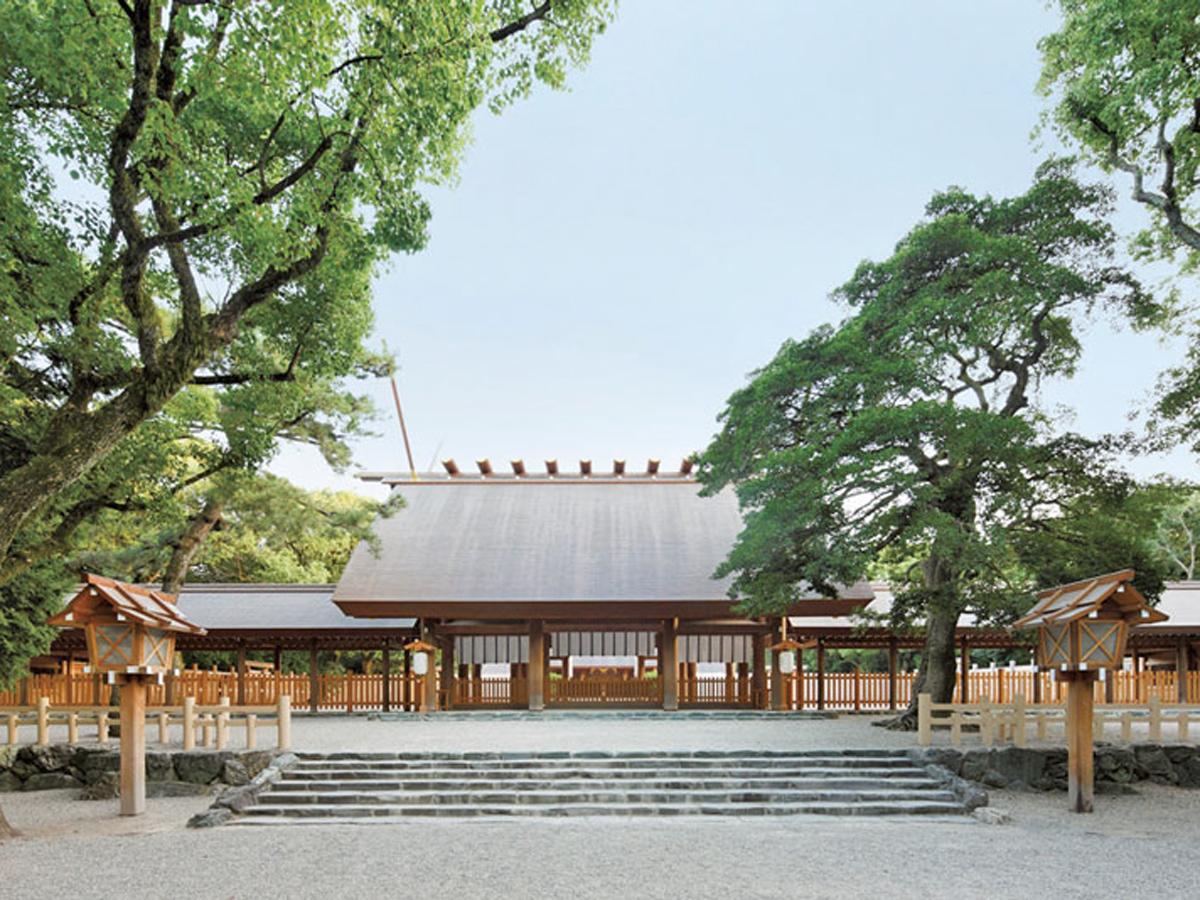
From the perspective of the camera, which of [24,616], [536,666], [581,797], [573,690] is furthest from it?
[573,690]

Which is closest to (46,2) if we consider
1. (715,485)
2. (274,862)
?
(274,862)

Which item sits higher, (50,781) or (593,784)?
(593,784)

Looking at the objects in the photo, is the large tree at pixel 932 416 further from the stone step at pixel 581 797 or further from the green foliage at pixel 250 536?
the green foliage at pixel 250 536

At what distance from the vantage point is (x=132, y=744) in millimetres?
11023

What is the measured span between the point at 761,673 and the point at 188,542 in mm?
12953

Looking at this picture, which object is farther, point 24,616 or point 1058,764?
point 24,616

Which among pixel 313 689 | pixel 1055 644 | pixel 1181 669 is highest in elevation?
pixel 1055 644

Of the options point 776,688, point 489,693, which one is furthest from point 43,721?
point 776,688

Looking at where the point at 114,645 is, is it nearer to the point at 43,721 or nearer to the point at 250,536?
the point at 43,721

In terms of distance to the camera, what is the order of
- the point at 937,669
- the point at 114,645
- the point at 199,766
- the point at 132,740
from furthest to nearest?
the point at 937,669 → the point at 199,766 → the point at 132,740 → the point at 114,645

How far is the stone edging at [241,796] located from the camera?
10.2 metres

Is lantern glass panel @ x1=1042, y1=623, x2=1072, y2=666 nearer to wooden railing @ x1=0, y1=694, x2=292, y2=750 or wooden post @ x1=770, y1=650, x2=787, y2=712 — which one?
wooden post @ x1=770, y1=650, x2=787, y2=712

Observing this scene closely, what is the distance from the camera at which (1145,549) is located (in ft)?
49.9

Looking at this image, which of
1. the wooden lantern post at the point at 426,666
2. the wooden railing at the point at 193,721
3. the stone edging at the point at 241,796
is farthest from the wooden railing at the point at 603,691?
the stone edging at the point at 241,796
